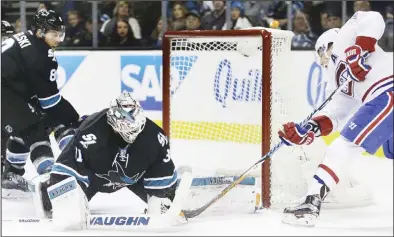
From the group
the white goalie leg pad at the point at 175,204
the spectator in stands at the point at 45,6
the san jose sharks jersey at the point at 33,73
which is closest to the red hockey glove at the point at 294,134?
the white goalie leg pad at the point at 175,204

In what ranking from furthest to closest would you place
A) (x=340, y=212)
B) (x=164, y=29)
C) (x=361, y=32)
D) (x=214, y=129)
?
(x=214, y=129)
(x=164, y=29)
(x=340, y=212)
(x=361, y=32)

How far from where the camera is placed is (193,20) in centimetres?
266

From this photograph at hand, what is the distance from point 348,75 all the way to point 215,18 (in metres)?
0.56

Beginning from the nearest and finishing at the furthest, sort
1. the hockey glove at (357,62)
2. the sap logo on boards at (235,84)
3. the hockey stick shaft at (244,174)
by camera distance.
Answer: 1. the hockey glove at (357,62)
2. the hockey stick shaft at (244,174)
3. the sap logo on boards at (235,84)

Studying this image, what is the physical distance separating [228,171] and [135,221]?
20.2 inches

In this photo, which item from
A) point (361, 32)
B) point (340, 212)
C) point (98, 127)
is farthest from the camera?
point (340, 212)

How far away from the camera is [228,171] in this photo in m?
2.72

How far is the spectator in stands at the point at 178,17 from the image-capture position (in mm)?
2678

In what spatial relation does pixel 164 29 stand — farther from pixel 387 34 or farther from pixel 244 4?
pixel 387 34

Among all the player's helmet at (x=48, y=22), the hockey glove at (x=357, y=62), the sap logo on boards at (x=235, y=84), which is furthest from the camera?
the sap logo on boards at (x=235, y=84)

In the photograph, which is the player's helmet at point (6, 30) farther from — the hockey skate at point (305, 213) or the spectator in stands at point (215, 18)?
the hockey skate at point (305, 213)

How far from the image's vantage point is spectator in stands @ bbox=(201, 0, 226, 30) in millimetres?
2638

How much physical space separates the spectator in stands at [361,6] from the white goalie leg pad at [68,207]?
0.90 metres

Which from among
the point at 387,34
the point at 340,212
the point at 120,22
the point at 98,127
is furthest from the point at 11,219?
the point at 387,34
